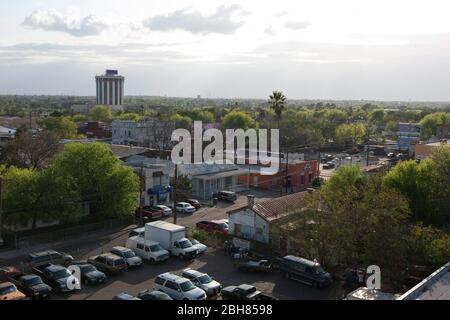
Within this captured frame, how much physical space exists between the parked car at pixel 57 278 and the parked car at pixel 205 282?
14.7ft

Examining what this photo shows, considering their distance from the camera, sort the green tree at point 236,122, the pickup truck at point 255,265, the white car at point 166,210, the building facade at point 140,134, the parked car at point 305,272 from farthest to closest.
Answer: the green tree at point 236,122 < the building facade at point 140,134 < the white car at point 166,210 < the pickup truck at point 255,265 < the parked car at point 305,272

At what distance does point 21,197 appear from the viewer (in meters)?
25.3

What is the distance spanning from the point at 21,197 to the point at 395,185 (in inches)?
858

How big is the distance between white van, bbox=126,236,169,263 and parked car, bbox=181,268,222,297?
325 centimetres

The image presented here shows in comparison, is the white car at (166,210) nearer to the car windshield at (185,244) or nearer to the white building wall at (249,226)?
the white building wall at (249,226)

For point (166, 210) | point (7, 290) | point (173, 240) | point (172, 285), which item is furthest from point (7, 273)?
point (166, 210)

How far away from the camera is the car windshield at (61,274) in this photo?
19469mm

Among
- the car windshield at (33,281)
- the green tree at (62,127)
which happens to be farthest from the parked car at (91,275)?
the green tree at (62,127)

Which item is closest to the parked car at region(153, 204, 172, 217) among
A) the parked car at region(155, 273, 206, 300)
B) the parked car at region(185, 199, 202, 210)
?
the parked car at region(185, 199, 202, 210)

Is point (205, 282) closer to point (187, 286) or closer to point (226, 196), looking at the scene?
point (187, 286)

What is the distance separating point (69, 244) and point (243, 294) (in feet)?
38.9

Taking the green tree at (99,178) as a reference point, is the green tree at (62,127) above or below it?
above
